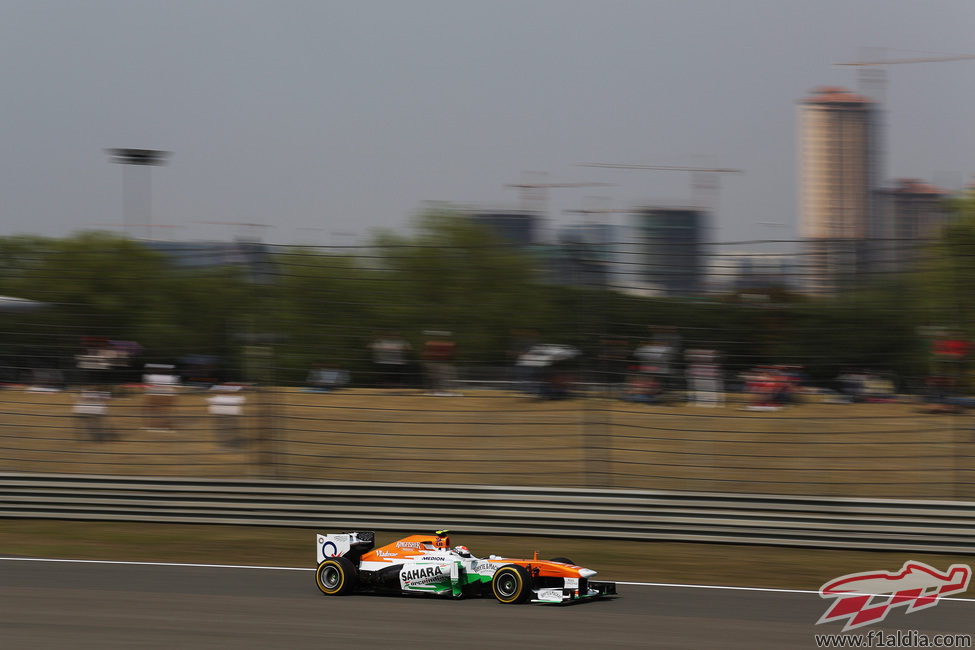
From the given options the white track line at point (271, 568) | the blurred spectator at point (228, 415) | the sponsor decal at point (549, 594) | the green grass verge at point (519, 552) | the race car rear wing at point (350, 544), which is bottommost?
the green grass verge at point (519, 552)

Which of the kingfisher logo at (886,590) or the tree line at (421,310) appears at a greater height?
the tree line at (421,310)

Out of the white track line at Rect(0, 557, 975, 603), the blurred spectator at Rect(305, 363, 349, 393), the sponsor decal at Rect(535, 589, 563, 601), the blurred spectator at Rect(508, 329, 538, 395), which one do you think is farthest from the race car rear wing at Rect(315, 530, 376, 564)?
the blurred spectator at Rect(508, 329, 538, 395)

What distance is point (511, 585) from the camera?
7.03 metres

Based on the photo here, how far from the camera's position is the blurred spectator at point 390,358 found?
Result: 11.3 metres

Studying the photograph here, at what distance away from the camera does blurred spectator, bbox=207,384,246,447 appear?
465 inches

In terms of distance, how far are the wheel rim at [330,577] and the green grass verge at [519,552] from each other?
2.03 metres

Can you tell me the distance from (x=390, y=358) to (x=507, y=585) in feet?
15.8

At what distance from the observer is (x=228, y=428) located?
467 inches

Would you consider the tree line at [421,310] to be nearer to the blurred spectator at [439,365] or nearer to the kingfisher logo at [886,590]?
the blurred spectator at [439,365]

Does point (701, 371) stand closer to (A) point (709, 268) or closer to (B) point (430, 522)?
(A) point (709, 268)

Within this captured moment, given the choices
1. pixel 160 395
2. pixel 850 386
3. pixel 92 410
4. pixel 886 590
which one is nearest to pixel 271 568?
pixel 160 395

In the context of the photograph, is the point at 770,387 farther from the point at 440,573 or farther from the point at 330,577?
the point at 330,577

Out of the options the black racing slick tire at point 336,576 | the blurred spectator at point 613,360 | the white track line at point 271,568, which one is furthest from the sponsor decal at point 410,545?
the blurred spectator at point 613,360

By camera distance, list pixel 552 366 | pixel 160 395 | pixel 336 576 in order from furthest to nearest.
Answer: pixel 160 395
pixel 552 366
pixel 336 576
